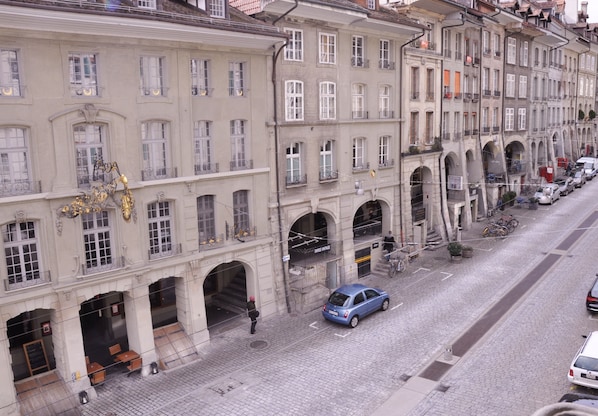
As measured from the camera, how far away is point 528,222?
1934 inches

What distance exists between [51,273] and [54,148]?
203 inches

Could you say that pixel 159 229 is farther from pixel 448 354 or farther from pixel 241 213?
pixel 448 354

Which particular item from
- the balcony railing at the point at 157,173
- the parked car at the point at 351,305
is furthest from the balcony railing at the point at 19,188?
the parked car at the point at 351,305

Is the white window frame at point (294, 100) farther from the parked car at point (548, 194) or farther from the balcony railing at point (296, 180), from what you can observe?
the parked car at point (548, 194)

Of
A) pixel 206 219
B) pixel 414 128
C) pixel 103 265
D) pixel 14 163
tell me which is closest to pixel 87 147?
pixel 14 163

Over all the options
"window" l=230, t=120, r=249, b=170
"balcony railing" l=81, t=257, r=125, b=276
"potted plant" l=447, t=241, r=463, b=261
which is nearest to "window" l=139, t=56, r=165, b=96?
"window" l=230, t=120, r=249, b=170

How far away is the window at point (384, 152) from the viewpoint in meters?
37.9

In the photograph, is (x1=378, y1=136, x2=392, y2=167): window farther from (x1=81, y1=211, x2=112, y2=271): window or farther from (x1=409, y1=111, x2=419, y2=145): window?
(x1=81, y1=211, x2=112, y2=271): window

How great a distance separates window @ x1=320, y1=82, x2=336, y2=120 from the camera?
33.0 m

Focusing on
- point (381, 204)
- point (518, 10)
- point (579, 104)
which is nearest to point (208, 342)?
point (381, 204)

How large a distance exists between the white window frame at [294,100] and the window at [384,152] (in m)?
8.20

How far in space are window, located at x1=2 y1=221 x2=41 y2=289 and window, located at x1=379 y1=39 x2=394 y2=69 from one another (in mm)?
24463

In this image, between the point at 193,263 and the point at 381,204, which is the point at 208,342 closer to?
the point at 193,263

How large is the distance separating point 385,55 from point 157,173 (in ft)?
63.3
